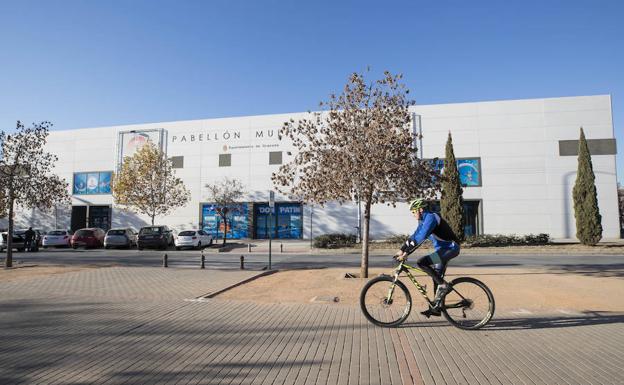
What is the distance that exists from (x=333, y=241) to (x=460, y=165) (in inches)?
510

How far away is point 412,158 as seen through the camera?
1065 centimetres

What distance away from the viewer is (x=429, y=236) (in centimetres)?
550

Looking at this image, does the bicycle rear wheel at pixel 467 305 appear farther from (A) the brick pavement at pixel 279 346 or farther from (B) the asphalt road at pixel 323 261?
(B) the asphalt road at pixel 323 261

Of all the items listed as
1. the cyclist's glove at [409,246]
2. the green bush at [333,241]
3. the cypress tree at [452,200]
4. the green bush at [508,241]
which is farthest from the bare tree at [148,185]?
the cyclist's glove at [409,246]

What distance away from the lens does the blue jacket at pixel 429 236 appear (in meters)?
5.42

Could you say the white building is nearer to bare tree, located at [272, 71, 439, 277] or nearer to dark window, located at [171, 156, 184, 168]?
dark window, located at [171, 156, 184, 168]

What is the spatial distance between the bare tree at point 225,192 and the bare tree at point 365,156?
20962 millimetres

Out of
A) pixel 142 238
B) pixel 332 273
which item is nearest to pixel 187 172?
pixel 142 238

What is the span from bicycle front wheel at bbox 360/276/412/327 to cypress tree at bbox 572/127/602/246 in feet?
71.4

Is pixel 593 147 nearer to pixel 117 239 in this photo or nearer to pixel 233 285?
pixel 233 285

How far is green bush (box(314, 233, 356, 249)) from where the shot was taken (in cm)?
2450

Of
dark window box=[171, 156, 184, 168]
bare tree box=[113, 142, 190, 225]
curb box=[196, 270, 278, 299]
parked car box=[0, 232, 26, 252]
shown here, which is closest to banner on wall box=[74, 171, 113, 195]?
bare tree box=[113, 142, 190, 225]

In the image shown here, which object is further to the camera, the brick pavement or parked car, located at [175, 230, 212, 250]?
parked car, located at [175, 230, 212, 250]

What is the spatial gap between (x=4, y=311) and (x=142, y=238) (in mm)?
18769
